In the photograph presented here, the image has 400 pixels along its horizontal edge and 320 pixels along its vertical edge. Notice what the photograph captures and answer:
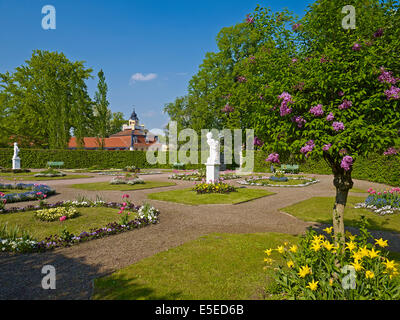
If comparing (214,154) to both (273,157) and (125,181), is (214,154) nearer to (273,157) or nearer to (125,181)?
Answer: (125,181)

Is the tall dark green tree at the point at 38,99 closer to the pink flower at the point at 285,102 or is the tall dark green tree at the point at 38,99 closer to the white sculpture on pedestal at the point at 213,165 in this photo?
the white sculpture on pedestal at the point at 213,165

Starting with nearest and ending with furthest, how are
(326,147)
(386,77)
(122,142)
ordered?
(386,77) → (326,147) → (122,142)

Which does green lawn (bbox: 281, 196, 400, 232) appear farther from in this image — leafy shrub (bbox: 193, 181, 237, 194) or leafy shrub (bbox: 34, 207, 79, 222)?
leafy shrub (bbox: 34, 207, 79, 222)

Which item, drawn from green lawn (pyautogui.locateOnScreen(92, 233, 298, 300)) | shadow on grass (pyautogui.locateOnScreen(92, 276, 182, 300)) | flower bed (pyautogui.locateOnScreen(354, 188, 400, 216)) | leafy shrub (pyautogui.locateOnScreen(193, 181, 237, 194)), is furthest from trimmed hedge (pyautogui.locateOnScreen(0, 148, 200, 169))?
shadow on grass (pyautogui.locateOnScreen(92, 276, 182, 300))

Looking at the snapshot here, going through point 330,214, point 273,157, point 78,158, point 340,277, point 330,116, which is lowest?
point 330,214

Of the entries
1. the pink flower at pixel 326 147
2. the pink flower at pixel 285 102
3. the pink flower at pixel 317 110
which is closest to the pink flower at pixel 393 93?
the pink flower at pixel 317 110

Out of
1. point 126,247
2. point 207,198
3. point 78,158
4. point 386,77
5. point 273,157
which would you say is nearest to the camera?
point 386,77

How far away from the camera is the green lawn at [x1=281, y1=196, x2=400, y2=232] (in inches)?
322

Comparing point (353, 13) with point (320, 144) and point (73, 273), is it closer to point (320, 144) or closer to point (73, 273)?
point (320, 144)

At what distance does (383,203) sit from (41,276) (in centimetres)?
1196

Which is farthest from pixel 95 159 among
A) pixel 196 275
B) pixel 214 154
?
pixel 196 275

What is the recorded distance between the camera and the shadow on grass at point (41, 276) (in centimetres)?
383

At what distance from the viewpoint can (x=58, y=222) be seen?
812 cm

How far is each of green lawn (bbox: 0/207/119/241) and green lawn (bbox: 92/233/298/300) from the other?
134 inches
